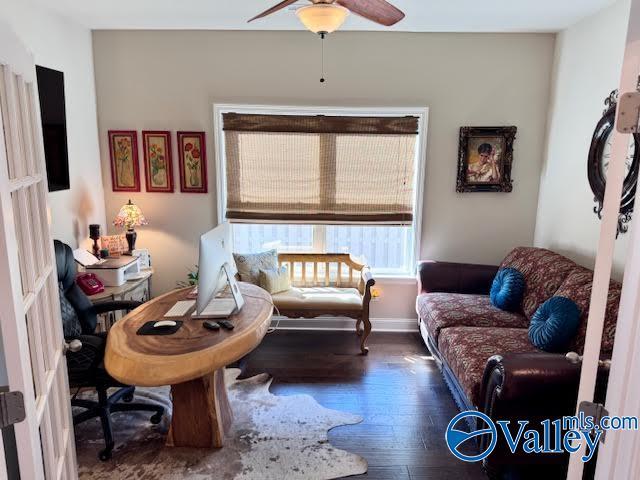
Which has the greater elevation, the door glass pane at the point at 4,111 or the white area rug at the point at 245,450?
the door glass pane at the point at 4,111

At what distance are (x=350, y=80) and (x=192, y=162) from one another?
1630mm

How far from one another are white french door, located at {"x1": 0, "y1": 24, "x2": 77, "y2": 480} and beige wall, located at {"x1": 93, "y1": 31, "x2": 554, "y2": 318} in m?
2.53

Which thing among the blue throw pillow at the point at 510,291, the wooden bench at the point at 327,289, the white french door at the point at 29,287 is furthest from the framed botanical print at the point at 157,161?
the blue throw pillow at the point at 510,291

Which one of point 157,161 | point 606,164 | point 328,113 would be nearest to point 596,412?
point 606,164

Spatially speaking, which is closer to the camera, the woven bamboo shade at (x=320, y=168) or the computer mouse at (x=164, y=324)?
the computer mouse at (x=164, y=324)

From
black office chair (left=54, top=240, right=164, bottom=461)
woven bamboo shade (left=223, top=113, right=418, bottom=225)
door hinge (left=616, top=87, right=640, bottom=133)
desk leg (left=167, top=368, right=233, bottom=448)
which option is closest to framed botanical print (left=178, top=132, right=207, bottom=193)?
woven bamboo shade (left=223, top=113, right=418, bottom=225)

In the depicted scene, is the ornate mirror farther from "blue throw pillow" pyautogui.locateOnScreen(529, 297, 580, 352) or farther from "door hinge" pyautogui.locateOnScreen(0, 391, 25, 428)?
"door hinge" pyautogui.locateOnScreen(0, 391, 25, 428)

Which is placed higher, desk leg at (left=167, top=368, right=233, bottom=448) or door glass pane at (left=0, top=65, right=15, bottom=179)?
door glass pane at (left=0, top=65, right=15, bottom=179)

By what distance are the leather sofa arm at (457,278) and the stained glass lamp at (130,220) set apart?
2.61 metres

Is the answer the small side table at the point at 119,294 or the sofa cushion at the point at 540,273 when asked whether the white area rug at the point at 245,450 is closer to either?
the small side table at the point at 119,294

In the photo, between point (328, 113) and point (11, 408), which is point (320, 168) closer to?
point (328, 113)

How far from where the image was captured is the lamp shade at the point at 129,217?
12.2ft

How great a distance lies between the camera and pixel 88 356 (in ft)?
7.87

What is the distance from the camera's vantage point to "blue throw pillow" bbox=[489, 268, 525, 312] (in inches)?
130
